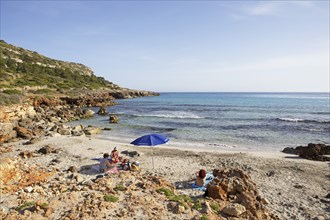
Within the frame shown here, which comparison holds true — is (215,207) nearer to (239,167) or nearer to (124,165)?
(124,165)

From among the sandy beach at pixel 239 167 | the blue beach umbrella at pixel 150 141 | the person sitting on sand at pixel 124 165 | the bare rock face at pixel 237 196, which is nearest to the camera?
the bare rock face at pixel 237 196

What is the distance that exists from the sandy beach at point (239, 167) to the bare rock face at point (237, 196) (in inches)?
37.0

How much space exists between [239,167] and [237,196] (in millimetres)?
6577

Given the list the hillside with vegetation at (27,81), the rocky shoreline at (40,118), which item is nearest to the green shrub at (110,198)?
the rocky shoreline at (40,118)

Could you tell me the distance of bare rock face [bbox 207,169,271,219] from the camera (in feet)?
30.3

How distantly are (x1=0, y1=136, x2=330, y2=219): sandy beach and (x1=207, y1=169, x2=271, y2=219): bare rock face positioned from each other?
94 cm

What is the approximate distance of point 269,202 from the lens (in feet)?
37.4

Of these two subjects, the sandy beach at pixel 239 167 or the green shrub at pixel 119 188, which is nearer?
the green shrub at pixel 119 188

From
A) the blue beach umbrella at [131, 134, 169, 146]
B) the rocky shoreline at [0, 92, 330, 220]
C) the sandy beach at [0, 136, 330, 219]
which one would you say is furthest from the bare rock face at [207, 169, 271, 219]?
the blue beach umbrella at [131, 134, 169, 146]

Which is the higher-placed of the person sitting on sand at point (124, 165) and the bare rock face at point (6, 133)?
the bare rock face at point (6, 133)

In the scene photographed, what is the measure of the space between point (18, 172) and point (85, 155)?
594cm

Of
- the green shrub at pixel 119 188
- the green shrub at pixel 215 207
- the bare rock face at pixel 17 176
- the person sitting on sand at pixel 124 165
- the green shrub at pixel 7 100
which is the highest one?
the green shrub at pixel 7 100

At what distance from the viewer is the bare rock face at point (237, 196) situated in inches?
363

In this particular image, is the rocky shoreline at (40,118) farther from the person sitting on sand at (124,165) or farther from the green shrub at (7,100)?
the person sitting on sand at (124,165)
